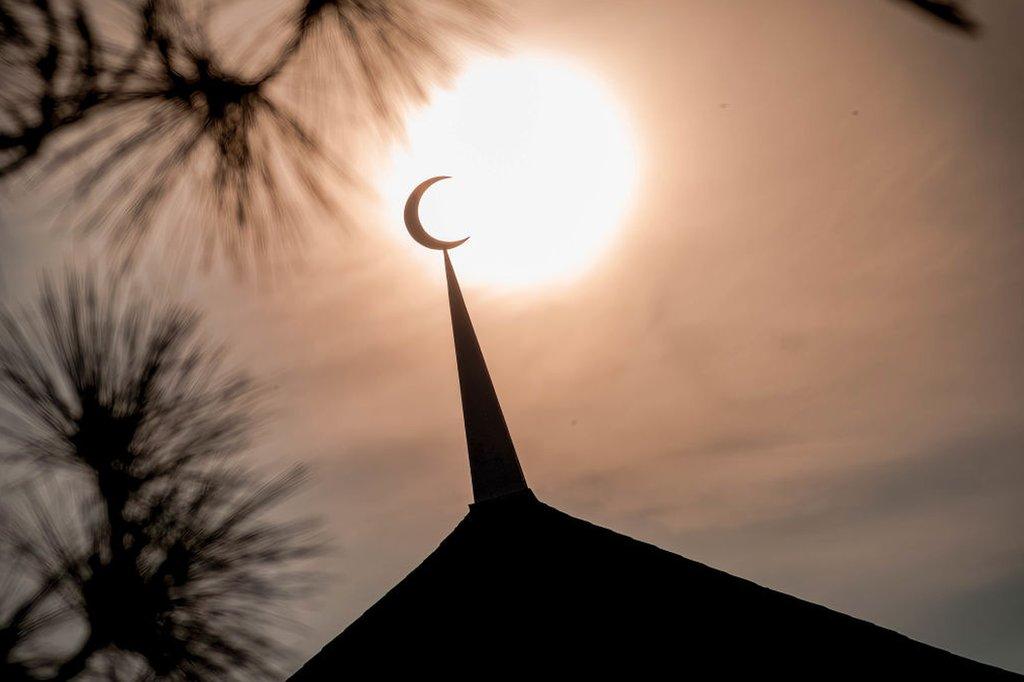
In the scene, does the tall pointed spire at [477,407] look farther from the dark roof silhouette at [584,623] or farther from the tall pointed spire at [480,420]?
the dark roof silhouette at [584,623]

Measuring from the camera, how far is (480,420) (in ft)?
14.5

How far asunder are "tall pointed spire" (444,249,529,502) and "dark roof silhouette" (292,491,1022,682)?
0.34 metres

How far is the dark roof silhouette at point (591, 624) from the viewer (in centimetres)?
292

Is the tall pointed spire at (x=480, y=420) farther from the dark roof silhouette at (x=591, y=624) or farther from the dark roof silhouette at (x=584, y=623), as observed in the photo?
the dark roof silhouette at (x=591, y=624)

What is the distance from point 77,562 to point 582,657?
253cm

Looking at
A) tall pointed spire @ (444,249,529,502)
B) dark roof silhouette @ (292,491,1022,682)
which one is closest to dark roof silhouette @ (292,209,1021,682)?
dark roof silhouette @ (292,491,1022,682)

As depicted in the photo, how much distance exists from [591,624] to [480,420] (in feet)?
5.35

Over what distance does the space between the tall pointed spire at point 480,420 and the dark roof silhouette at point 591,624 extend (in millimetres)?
337

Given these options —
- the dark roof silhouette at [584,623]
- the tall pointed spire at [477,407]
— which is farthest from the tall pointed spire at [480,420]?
the dark roof silhouette at [584,623]

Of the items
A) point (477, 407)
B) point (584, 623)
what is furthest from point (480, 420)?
point (584, 623)

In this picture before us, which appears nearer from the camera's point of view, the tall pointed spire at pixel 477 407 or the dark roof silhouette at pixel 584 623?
the dark roof silhouette at pixel 584 623

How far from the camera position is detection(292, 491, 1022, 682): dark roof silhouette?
292 centimetres

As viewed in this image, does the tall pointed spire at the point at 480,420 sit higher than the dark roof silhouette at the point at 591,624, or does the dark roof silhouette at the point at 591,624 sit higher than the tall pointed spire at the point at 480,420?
the tall pointed spire at the point at 480,420

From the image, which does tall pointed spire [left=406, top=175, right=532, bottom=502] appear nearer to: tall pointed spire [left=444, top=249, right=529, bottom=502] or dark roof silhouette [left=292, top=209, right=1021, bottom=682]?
tall pointed spire [left=444, top=249, right=529, bottom=502]
